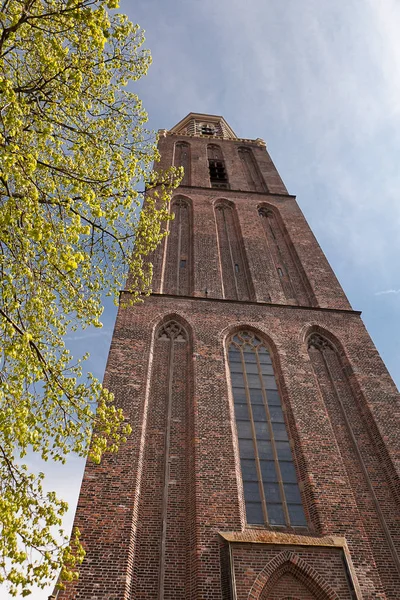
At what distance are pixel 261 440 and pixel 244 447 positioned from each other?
491 mm

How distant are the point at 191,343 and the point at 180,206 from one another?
398 inches

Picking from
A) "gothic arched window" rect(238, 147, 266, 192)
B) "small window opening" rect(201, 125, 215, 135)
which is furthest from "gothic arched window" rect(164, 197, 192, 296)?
"small window opening" rect(201, 125, 215, 135)

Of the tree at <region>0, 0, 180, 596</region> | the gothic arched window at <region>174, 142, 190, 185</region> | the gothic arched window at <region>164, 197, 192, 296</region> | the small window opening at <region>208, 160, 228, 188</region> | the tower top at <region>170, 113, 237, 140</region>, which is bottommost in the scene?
the tree at <region>0, 0, 180, 596</region>

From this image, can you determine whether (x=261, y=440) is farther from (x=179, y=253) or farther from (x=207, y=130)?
(x=207, y=130)

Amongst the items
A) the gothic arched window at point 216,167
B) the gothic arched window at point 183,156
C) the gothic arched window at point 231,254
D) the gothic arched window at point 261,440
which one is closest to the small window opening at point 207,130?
the gothic arched window at point 216,167

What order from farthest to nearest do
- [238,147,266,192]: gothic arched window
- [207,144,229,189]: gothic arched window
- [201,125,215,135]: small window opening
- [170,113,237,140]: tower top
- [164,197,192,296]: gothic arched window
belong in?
[170,113,237,140]: tower top, [201,125,215,135]: small window opening, [207,144,229,189]: gothic arched window, [238,147,266,192]: gothic arched window, [164,197,192,296]: gothic arched window

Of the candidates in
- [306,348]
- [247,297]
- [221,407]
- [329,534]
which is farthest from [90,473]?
[247,297]

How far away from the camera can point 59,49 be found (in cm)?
642

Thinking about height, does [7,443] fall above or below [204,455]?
below

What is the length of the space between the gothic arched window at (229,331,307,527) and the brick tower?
0.03 m

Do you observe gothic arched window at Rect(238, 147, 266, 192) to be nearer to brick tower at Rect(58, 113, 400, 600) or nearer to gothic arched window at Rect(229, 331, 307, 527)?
brick tower at Rect(58, 113, 400, 600)

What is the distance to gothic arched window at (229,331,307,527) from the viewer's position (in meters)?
9.65

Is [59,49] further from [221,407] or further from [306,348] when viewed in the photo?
[306,348]

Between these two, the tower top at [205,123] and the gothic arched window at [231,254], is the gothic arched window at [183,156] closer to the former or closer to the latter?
the gothic arched window at [231,254]
